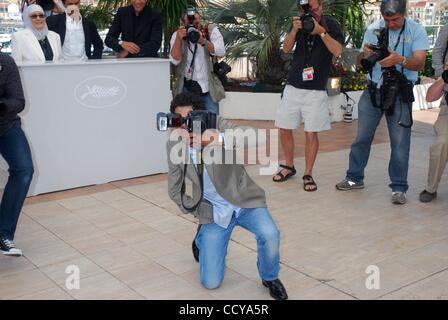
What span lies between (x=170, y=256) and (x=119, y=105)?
216 cm

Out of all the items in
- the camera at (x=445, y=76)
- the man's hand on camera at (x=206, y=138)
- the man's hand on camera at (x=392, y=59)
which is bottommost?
the man's hand on camera at (x=206, y=138)

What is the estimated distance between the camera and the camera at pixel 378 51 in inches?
189

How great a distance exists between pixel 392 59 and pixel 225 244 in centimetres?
235

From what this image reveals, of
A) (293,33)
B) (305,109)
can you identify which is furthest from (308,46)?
(305,109)

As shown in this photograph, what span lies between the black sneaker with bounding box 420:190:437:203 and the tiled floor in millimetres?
72

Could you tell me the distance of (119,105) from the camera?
221 inches

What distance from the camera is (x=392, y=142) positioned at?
5191 mm

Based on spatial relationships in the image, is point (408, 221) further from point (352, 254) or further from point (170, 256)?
point (170, 256)

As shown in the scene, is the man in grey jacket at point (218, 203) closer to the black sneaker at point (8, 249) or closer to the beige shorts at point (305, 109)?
the black sneaker at point (8, 249)

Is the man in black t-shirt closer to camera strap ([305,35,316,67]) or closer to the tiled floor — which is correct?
camera strap ([305,35,316,67])

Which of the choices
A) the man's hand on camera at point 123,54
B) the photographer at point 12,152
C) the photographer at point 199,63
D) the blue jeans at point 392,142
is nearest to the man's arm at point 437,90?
the blue jeans at point 392,142

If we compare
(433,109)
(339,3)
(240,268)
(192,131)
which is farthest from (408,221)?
(433,109)

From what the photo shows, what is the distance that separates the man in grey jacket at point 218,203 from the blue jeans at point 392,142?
223 cm
